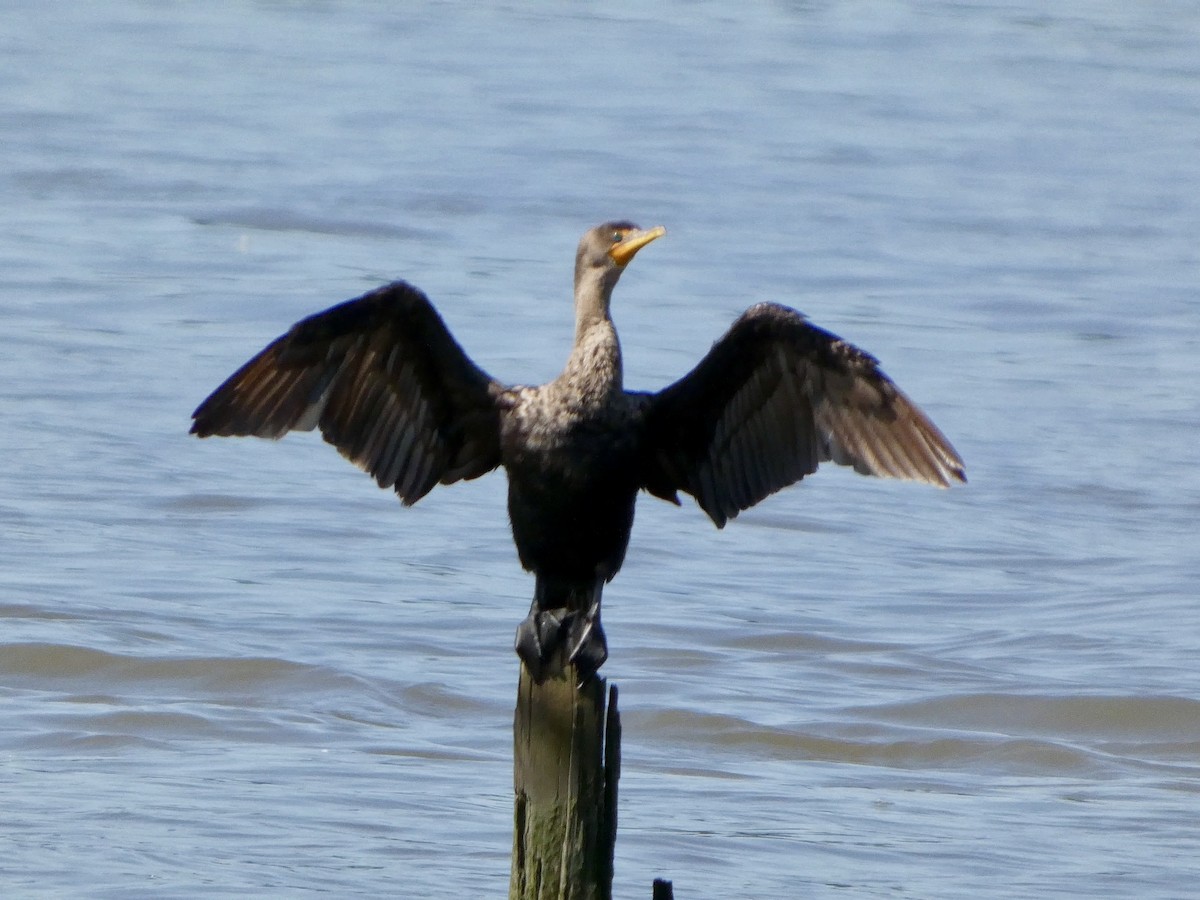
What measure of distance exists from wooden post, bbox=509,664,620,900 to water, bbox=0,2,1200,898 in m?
1.94

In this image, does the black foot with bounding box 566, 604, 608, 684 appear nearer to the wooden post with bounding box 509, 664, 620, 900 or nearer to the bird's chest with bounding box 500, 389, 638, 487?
the wooden post with bounding box 509, 664, 620, 900

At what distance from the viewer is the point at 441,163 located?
1984 centimetres

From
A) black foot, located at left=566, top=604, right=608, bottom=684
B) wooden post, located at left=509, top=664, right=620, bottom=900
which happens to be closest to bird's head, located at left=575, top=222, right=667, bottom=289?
black foot, located at left=566, top=604, right=608, bottom=684

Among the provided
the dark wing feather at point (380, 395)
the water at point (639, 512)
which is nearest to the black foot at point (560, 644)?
the dark wing feather at point (380, 395)

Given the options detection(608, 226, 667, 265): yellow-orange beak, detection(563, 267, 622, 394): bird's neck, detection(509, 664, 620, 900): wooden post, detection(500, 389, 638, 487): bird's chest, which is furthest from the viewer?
detection(608, 226, 667, 265): yellow-orange beak

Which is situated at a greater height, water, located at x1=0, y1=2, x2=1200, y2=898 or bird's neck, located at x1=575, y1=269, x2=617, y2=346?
bird's neck, located at x1=575, y1=269, x2=617, y2=346

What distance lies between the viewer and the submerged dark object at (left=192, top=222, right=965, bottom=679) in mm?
5324

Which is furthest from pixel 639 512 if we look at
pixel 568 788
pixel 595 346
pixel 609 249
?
pixel 568 788

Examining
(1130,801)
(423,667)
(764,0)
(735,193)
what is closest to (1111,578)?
(1130,801)

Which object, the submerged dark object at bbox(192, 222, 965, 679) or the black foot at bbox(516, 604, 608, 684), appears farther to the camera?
the submerged dark object at bbox(192, 222, 965, 679)

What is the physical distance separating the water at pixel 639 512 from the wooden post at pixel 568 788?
6.35 ft

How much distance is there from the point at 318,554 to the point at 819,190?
10026mm

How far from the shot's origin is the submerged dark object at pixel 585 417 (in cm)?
532

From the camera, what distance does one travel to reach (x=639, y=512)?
1154 centimetres
